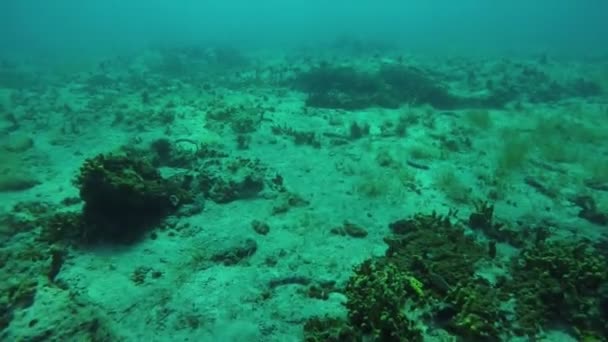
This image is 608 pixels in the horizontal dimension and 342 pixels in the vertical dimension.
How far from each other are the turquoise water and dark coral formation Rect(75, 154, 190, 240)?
37 mm

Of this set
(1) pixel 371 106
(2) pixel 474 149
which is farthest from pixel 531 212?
(1) pixel 371 106

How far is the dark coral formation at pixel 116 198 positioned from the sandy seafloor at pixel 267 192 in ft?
1.59

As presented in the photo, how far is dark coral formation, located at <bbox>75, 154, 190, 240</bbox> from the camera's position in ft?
31.0

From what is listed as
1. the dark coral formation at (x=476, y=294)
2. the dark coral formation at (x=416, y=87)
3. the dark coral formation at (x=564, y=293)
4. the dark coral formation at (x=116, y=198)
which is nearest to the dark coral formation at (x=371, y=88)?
the dark coral formation at (x=416, y=87)

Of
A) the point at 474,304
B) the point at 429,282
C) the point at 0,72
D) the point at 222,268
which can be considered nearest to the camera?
the point at 474,304

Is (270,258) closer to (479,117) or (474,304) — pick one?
(474,304)

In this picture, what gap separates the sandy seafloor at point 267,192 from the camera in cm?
734

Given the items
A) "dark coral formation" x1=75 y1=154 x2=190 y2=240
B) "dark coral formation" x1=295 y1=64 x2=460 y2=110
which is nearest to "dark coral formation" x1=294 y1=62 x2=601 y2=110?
"dark coral formation" x1=295 y1=64 x2=460 y2=110

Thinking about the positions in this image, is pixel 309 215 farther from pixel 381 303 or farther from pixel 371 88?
pixel 371 88

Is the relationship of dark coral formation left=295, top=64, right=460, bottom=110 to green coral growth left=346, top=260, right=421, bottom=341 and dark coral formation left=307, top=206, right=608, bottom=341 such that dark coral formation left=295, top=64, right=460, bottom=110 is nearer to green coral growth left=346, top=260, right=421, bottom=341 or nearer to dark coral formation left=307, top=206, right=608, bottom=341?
dark coral formation left=307, top=206, right=608, bottom=341

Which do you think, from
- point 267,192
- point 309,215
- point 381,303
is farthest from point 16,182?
point 381,303

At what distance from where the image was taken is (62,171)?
46.9 feet

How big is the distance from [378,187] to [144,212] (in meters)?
6.78

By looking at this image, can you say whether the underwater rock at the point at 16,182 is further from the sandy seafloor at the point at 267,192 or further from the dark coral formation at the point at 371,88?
the dark coral formation at the point at 371,88
